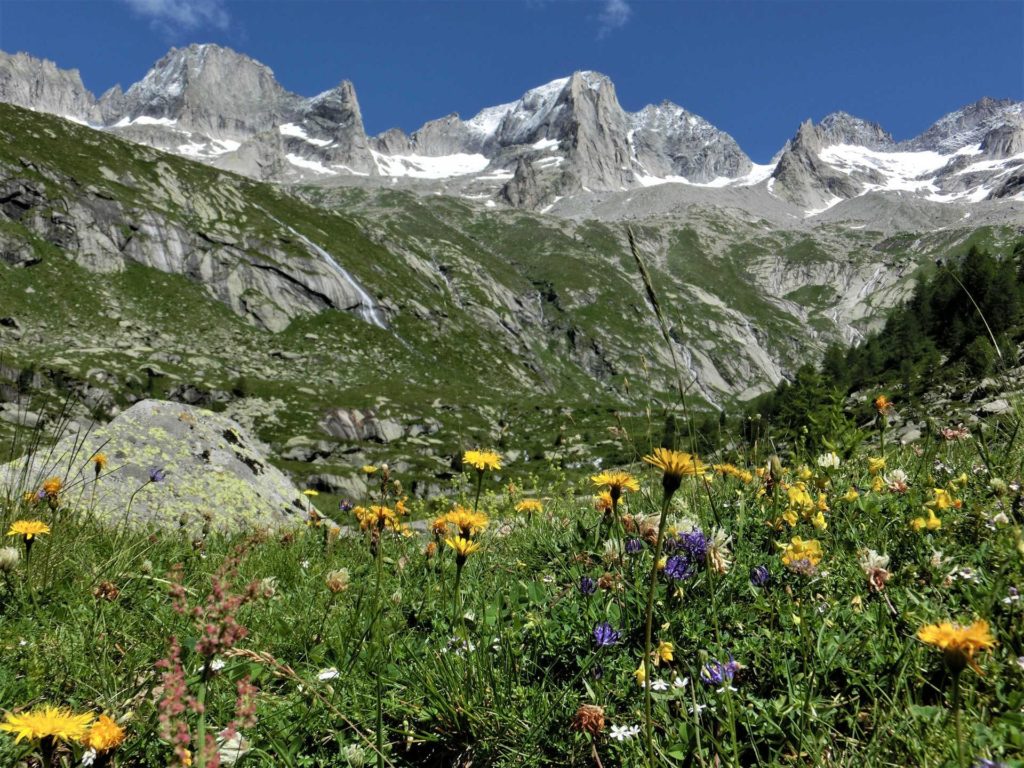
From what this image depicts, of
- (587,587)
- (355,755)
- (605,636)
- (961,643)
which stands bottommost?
(355,755)

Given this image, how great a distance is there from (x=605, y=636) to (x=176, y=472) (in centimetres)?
887

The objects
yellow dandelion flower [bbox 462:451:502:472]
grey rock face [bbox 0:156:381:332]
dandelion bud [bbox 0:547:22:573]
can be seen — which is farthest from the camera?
grey rock face [bbox 0:156:381:332]

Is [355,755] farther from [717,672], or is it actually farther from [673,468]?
[673,468]

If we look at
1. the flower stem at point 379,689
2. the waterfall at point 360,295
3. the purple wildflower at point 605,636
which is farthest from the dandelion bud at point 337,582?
the waterfall at point 360,295

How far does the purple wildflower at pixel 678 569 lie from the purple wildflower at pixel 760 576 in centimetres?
33

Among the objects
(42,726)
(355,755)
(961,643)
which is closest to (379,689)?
(355,755)

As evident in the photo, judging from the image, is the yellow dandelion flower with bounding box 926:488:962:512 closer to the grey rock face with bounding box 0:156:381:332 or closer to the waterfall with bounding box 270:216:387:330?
the grey rock face with bounding box 0:156:381:332

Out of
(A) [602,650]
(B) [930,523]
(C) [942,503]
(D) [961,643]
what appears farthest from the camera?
(C) [942,503]

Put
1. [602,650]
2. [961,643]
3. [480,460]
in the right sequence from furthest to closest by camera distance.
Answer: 1. [480,460]
2. [602,650]
3. [961,643]

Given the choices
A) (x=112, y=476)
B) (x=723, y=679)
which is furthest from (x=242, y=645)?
(x=112, y=476)

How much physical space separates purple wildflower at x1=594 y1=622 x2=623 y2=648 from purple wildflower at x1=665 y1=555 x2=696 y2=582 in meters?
0.40

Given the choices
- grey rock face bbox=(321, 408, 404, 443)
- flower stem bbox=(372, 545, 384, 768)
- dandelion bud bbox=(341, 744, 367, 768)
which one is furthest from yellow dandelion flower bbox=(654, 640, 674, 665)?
grey rock face bbox=(321, 408, 404, 443)

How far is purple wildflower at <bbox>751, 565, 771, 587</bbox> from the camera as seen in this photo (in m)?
2.88

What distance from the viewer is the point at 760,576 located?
2869 millimetres
